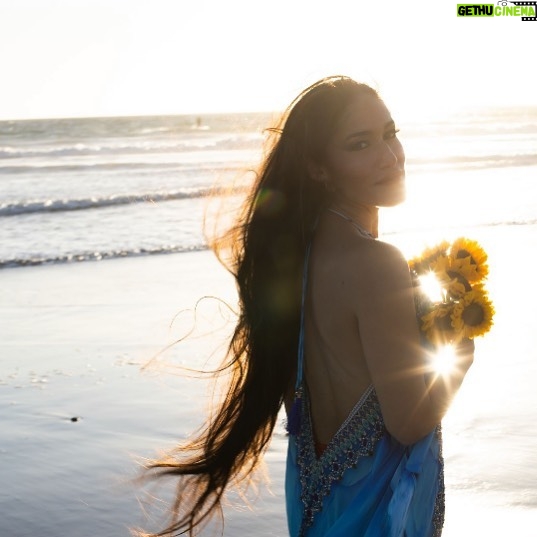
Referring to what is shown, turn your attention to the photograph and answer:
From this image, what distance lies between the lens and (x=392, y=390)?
2152 mm

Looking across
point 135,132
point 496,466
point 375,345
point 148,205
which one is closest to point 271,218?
point 375,345

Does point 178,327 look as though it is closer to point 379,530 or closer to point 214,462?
point 214,462

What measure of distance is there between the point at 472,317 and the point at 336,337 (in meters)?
0.33

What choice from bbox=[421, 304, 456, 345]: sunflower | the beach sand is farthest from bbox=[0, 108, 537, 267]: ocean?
the beach sand

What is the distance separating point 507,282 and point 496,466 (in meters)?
4.11

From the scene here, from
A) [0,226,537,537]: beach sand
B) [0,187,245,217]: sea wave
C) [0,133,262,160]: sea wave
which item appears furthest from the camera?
[0,133,262,160]: sea wave

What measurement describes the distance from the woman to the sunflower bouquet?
7 centimetres

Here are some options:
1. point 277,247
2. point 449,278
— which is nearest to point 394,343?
point 449,278

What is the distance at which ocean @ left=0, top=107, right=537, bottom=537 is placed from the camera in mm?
4031

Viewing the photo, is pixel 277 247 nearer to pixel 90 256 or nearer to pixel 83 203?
pixel 90 256

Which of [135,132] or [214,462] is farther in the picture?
[135,132]

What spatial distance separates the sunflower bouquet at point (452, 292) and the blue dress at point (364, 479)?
0.23m

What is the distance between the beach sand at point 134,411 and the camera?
400cm

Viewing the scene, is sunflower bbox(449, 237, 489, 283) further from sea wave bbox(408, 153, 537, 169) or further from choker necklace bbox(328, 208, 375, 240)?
sea wave bbox(408, 153, 537, 169)
